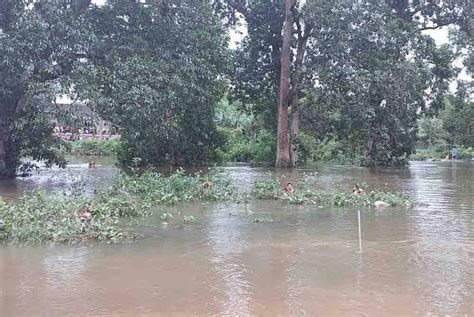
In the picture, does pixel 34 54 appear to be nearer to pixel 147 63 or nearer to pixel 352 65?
pixel 147 63

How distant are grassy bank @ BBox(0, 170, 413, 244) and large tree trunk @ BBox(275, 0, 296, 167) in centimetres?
1404

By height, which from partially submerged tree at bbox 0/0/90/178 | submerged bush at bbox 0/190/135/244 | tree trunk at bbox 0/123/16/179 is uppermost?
partially submerged tree at bbox 0/0/90/178

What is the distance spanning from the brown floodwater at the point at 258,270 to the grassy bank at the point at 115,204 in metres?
0.53

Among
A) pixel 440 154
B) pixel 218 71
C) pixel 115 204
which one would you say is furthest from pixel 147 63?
pixel 440 154

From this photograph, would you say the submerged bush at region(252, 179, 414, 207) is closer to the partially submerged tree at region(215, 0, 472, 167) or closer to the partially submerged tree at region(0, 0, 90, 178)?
the partially submerged tree at region(0, 0, 90, 178)

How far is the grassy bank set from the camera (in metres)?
10.5

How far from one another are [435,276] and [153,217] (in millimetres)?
7159

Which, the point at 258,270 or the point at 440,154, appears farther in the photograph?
the point at 440,154

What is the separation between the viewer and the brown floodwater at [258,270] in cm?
671

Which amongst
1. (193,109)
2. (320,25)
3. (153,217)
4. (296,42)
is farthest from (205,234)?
(296,42)

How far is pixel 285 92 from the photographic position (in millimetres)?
32656

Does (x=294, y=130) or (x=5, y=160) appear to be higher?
(x=294, y=130)

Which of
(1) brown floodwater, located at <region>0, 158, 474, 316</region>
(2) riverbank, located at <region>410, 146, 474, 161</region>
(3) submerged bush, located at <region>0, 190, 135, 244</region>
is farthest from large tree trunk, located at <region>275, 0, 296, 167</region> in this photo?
(3) submerged bush, located at <region>0, 190, 135, 244</region>

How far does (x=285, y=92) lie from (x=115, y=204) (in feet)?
67.8
